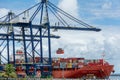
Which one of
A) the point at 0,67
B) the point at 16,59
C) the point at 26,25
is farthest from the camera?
the point at 16,59

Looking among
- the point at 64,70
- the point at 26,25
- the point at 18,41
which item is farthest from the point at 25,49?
the point at 18,41

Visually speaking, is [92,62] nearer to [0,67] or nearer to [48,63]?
[48,63]

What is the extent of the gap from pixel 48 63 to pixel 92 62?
16447 mm

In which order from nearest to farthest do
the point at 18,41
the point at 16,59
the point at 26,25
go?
the point at 26,25 → the point at 16,59 → the point at 18,41

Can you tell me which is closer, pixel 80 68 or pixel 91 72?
pixel 91 72

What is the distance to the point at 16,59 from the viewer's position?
5300 inches

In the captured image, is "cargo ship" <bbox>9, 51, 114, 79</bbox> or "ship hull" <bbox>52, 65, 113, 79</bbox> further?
"cargo ship" <bbox>9, 51, 114, 79</bbox>

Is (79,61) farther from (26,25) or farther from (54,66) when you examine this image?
(26,25)

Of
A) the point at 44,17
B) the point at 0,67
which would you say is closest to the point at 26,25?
the point at 44,17

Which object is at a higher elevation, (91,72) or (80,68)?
(80,68)

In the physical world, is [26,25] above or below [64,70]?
above

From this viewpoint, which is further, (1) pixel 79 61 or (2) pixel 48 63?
(1) pixel 79 61

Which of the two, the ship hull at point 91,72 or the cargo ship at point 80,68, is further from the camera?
the cargo ship at point 80,68

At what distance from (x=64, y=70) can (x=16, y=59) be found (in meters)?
18.6
